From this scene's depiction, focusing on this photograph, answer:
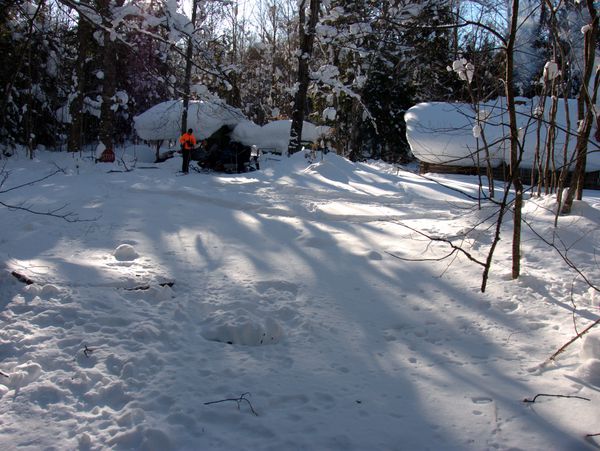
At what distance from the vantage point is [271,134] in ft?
65.4

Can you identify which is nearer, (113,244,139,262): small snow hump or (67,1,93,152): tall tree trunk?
(113,244,139,262): small snow hump

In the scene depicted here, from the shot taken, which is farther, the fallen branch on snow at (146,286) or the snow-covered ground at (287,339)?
the fallen branch on snow at (146,286)

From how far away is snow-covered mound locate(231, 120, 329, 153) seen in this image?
18.9m

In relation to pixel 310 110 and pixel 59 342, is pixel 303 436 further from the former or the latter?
pixel 310 110

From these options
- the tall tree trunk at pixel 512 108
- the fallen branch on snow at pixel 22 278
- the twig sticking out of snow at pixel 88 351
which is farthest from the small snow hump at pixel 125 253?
the tall tree trunk at pixel 512 108

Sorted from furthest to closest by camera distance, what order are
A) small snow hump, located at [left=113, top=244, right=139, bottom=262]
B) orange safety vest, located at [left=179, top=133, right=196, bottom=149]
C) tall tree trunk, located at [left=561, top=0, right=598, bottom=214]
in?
orange safety vest, located at [left=179, top=133, right=196, bottom=149]
small snow hump, located at [left=113, top=244, right=139, bottom=262]
tall tree trunk, located at [left=561, top=0, right=598, bottom=214]

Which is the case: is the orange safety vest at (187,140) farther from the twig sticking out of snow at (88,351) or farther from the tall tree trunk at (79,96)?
the twig sticking out of snow at (88,351)

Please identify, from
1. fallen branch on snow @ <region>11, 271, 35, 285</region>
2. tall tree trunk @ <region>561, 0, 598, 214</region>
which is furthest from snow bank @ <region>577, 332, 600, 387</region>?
Answer: fallen branch on snow @ <region>11, 271, 35, 285</region>

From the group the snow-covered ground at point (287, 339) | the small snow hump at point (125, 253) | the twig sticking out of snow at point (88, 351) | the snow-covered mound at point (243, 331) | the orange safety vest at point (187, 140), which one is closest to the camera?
the snow-covered ground at point (287, 339)

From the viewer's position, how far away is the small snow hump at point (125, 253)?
5.43 metres

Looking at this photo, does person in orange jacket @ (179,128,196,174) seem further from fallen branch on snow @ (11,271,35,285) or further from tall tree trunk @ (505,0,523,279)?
tall tree trunk @ (505,0,523,279)

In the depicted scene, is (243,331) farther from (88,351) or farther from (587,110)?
(587,110)

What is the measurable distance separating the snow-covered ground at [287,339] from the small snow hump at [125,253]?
16 mm

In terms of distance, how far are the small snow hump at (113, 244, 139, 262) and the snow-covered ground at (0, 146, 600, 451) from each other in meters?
0.02
